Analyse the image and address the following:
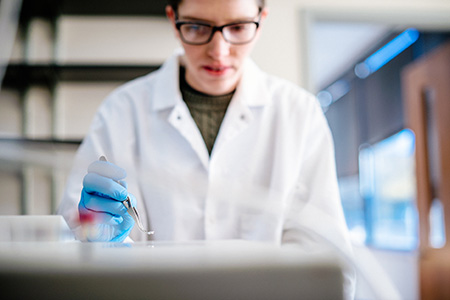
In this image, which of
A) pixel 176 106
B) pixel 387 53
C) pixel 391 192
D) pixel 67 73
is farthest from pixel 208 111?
pixel 387 53

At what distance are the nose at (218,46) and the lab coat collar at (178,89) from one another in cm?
21

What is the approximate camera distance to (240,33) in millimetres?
1013

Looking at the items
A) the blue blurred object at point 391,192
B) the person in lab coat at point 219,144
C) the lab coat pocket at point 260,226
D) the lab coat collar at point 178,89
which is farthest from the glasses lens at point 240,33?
the blue blurred object at point 391,192

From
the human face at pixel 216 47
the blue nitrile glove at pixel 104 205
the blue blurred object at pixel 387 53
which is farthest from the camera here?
the blue blurred object at pixel 387 53

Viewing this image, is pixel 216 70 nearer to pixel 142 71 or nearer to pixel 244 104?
pixel 244 104

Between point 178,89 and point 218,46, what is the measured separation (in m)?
0.26

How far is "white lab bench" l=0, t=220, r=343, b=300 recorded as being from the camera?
267 mm

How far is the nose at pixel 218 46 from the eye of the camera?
981mm

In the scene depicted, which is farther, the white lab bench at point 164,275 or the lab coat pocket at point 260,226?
the lab coat pocket at point 260,226

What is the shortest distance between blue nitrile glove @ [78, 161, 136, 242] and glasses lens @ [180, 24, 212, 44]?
47 centimetres

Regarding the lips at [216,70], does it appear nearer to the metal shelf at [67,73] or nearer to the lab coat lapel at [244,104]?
the lab coat lapel at [244,104]

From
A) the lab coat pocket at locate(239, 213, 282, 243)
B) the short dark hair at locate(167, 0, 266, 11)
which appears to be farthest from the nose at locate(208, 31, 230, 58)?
the lab coat pocket at locate(239, 213, 282, 243)

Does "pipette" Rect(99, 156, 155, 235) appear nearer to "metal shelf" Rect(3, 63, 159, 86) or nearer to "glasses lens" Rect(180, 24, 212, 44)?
"glasses lens" Rect(180, 24, 212, 44)

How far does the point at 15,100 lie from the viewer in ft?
7.47
